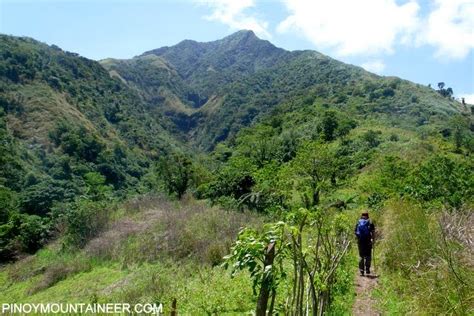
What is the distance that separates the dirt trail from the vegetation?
27cm

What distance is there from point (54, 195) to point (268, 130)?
116 ft

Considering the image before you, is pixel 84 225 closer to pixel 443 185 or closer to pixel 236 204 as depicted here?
pixel 236 204

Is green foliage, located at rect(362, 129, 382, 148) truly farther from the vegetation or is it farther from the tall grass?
the tall grass

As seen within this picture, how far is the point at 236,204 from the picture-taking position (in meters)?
22.9

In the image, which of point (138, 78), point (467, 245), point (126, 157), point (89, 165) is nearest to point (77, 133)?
point (89, 165)

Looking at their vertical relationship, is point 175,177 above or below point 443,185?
below

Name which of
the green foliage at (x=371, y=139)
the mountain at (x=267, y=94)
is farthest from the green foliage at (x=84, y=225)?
the mountain at (x=267, y=94)

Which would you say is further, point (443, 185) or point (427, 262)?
point (443, 185)

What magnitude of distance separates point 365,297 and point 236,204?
13945 mm

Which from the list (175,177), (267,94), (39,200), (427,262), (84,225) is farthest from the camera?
(267,94)

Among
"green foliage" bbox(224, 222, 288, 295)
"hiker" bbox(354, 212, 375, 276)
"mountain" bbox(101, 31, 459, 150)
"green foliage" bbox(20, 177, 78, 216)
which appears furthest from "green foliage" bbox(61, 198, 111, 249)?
"mountain" bbox(101, 31, 459, 150)

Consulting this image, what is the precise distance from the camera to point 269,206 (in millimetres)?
23312

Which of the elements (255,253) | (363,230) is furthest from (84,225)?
(255,253)

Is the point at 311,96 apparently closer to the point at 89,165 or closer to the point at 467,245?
the point at 89,165
